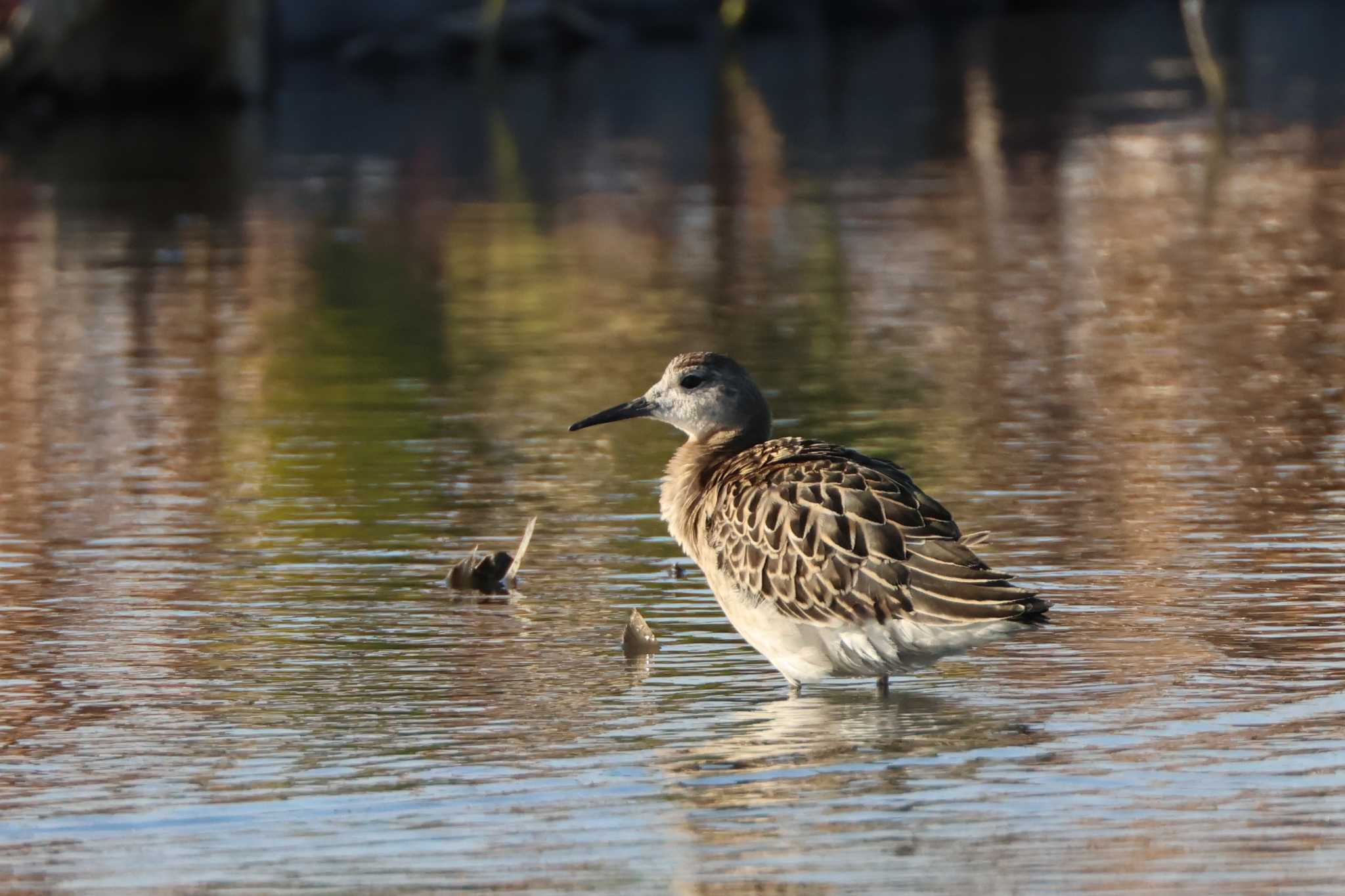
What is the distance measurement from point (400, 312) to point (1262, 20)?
51.7 m

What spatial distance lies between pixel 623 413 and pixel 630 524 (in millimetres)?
1957

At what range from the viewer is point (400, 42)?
6056 centimetres

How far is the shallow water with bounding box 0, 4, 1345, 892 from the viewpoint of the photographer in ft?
27.3

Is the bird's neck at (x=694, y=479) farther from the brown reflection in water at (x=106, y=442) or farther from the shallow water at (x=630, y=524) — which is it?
the brown reflection in water at (x=106, y=442)

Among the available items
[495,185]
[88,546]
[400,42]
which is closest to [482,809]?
[88,546]

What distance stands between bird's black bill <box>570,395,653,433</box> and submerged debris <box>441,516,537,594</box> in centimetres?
66

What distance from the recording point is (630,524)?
44.1ft

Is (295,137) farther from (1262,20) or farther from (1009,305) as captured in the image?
(1262,20)

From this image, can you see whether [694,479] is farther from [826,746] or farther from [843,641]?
[826,746]

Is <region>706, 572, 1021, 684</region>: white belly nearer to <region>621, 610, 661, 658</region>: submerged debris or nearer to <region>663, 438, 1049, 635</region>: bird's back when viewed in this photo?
<region>663, 438, 1049, 635</region>: bird's back

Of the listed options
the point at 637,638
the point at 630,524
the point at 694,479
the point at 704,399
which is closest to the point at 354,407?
the point at 630,524

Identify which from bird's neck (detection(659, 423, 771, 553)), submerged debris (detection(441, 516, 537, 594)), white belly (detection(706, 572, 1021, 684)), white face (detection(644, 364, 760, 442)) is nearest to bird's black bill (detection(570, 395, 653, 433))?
white face (detection(644, 364, 760, 442))

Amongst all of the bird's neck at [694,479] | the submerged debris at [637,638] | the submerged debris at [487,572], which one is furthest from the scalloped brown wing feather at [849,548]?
the submerged debris at [487,572]

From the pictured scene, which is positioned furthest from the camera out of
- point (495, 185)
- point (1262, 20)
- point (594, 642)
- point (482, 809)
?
point (1262, 20)
